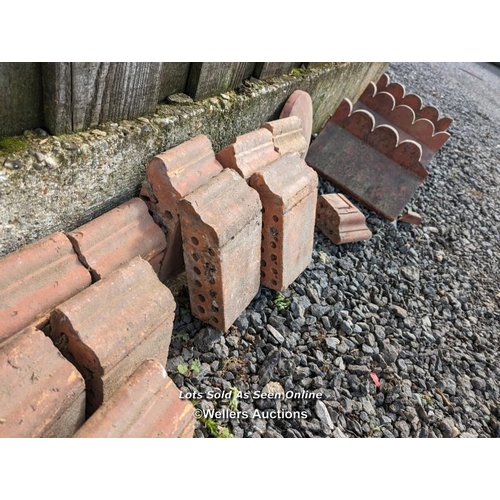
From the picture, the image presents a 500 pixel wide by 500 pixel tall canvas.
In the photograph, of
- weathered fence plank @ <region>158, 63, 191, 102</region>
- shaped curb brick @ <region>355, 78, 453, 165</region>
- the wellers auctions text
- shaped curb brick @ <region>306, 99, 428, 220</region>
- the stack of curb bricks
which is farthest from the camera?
shaped curb brick @ <region>355, 78, 453, 165</region>

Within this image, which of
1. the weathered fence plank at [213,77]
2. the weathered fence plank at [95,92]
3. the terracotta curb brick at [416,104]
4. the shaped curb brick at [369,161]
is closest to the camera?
the weathered fence plank at [95,92]

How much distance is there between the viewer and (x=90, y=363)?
1.70 metres

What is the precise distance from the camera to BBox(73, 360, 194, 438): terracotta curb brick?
5.22ft

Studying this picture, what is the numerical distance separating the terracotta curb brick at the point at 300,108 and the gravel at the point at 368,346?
588 millimetres

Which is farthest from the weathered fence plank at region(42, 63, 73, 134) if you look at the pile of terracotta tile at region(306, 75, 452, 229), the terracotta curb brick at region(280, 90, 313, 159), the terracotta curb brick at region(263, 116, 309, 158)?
the pile of terracotta tile at region(306, 75, 452, 229)

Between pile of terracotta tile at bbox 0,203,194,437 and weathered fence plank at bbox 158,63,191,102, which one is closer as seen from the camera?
pile of terracotta tile at bbox 0,203,194,437

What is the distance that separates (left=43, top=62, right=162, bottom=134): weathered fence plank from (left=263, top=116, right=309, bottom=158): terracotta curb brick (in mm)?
1064

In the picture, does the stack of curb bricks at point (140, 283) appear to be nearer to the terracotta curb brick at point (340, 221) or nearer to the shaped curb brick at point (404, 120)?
the terracotta curb brick at point (340, 221)

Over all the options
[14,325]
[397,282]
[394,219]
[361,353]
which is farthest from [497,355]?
[14,325]

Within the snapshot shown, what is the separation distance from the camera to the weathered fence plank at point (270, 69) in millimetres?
3242

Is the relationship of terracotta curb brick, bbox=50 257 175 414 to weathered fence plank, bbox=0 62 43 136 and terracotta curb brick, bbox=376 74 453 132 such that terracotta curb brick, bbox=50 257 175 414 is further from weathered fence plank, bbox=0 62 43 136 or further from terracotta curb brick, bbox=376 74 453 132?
terracotta curb brick, bbox=376 74 453 132

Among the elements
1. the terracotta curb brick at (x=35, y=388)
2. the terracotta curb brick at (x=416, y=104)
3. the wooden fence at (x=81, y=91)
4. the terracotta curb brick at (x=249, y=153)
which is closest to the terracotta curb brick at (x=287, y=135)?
the terracotta curb brick at (x=249, y=153)

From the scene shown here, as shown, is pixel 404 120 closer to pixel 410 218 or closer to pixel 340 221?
pixel 410 218

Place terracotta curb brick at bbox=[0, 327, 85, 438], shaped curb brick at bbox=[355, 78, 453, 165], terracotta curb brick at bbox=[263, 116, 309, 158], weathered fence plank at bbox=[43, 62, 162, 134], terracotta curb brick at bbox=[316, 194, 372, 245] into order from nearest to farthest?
terracotta curb brick at bbox=[0, 327, 85, 438] < weathered fence plank at bbox=[43, 62, 162, 134] < terracotta curb brick at bbox=[263, 116, 309, 158] < terracotta curb brick at bbox=[316, 194, 372, 245] < shaped curb brick at bbox=[355, 78, 453, 165]
